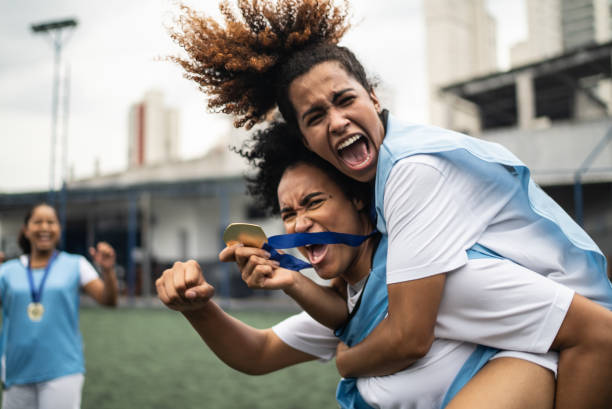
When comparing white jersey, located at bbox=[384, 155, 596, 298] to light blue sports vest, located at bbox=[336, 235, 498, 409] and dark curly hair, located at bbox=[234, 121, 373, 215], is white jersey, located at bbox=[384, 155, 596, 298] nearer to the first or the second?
light blue sports vest, located at bbox=[336, 235, 498, 409]

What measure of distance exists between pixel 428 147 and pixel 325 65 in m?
0.53

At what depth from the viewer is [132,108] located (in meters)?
59.1

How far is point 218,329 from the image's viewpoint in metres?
1.75

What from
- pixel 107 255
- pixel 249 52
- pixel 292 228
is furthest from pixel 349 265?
pixel 107 255

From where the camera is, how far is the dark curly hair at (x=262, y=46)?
1.81 metres

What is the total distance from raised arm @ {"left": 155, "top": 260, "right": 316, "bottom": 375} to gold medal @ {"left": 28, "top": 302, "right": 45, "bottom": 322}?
8.34ft

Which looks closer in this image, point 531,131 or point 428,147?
point 428,147

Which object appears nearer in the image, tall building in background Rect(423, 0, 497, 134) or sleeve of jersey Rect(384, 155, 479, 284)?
sleeve of jersey Rect(384, 155, 479, 284)

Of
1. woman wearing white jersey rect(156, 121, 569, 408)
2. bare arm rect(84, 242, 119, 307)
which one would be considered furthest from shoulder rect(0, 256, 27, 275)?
woman wearing white jersey rect(156, 121, 569, 408)

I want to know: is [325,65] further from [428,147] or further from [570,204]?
[570,204]

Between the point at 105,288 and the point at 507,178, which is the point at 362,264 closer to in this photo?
the point at 507,178

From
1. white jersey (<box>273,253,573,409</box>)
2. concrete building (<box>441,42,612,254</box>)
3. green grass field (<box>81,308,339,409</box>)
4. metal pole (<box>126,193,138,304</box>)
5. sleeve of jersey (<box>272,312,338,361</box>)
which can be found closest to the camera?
white jersey (<box>273,253,573,409</box>)

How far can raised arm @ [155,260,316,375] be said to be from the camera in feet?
4.78

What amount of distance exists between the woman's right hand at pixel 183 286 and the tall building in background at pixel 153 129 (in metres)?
58.3
